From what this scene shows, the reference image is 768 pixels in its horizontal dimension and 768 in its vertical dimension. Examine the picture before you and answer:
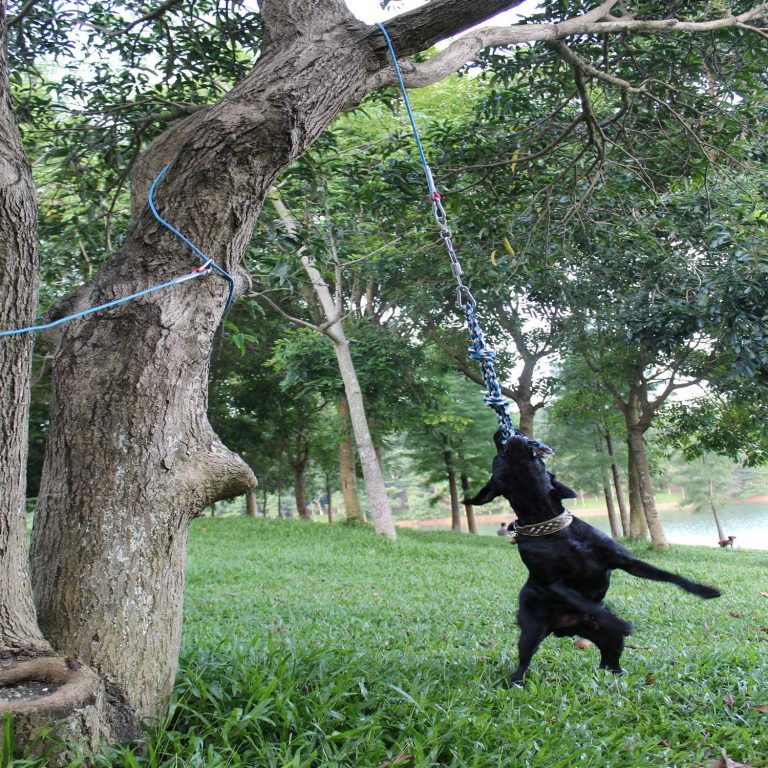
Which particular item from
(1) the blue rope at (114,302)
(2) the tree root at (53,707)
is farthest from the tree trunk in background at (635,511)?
(2) the tree root at (53,707)

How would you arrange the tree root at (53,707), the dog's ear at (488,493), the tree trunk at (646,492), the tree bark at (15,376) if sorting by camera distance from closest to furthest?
the tree root at (53,707) < the tree bark at (15,376) < the dog's ear at (488,493) < the tree trunk at (646,492)

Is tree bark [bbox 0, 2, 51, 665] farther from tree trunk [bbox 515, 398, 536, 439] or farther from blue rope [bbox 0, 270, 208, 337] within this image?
tree trunk [bbox 515, 398, 536, 439]

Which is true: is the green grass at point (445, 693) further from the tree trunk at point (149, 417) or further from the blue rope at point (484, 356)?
the blue rope at point (484, 356)

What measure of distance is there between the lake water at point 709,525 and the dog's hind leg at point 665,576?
25.7m

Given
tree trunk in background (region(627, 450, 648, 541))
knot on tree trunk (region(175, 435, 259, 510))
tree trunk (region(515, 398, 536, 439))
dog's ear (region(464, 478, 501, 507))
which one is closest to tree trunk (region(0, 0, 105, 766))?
knot on tree trunk (region(175, 435, 259, 510))

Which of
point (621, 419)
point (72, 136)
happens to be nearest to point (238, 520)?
point (621, 419)

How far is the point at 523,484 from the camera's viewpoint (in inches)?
117

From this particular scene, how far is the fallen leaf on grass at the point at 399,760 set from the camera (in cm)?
255

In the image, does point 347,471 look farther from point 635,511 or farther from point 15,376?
point 15,376

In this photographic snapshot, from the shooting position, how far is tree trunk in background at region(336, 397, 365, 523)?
16.0m

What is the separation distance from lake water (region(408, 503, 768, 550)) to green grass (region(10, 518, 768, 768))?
895 inches

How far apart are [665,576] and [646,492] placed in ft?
40.3

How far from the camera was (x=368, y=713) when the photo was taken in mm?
3041

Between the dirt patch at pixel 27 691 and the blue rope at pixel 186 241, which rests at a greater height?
the blue rope at pixel 186 241
